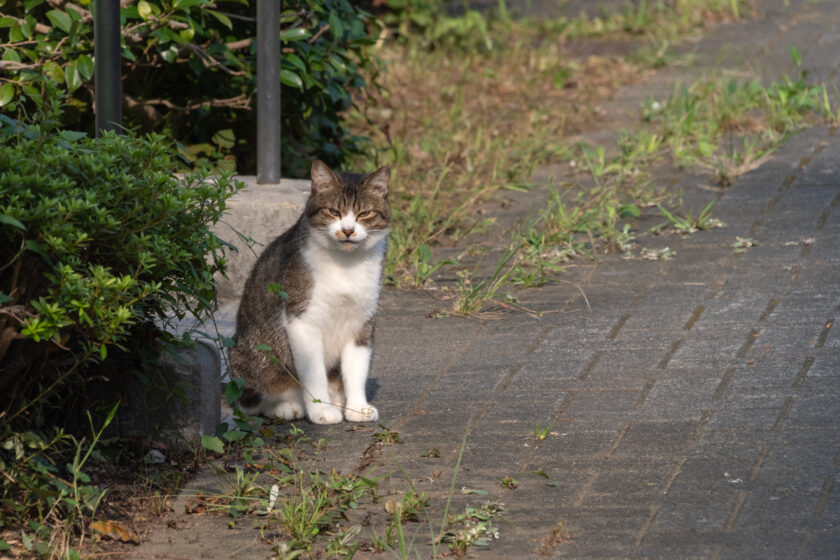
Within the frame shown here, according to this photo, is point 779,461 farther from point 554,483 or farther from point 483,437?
point 483,437

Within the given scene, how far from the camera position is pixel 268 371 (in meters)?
4.39

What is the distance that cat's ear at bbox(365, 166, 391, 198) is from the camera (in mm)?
4508

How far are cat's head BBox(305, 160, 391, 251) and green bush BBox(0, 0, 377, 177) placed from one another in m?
1.18

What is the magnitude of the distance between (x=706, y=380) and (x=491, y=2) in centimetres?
841

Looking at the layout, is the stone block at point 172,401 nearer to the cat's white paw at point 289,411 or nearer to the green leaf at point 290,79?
the cat's white paw at point 289,411

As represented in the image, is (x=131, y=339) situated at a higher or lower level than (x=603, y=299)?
higher

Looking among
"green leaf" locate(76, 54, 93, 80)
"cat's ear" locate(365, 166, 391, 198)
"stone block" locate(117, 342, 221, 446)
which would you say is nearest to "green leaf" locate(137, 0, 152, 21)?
A: "green leaf" locate(76, 54, 93, 80)

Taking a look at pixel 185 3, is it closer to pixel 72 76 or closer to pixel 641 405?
pixel 72 76

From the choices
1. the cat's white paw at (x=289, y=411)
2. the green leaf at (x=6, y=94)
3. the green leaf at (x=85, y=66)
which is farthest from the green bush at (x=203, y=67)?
the cat's white paw at (x=289, y=411)

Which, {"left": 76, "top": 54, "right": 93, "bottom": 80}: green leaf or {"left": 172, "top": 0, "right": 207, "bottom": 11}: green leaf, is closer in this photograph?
{"left": 76, "top": 54, "right": 93, "bottom": 80}: green leaf

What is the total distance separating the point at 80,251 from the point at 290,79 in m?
2.80

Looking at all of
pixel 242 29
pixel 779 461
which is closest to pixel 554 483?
pixel 779 461

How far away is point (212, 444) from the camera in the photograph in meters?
3.75

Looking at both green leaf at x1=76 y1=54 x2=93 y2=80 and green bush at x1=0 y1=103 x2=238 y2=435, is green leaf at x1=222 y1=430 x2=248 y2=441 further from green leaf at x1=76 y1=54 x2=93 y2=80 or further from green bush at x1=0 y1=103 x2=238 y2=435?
green leaf at x1=76 y1=54 x2=93 y2=80
